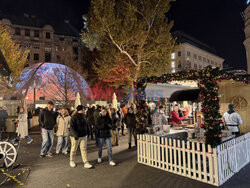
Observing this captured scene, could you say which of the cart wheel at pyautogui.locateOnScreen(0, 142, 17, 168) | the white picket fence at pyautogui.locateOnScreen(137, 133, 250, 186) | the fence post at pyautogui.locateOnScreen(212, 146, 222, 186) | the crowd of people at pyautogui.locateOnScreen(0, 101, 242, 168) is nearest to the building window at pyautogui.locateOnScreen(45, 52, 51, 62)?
the crowd of people at pyautogui.locateOnScreen(0, 101, 242, 168)

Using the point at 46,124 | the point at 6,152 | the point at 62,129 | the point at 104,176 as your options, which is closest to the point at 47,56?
the point at 62,129

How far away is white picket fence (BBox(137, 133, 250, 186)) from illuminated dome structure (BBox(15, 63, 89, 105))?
15478 millimetres

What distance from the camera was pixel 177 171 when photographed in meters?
5.28

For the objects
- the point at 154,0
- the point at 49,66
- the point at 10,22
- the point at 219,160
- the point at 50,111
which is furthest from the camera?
the point at 10,22

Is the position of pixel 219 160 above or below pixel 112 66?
below

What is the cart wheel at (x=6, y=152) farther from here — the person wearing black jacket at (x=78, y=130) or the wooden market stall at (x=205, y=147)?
the wooden market stall at (x=205, y=147)

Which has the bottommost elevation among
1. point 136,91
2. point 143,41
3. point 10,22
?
point 136,91

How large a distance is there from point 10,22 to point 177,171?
45.2 metres

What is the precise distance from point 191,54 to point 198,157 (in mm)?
54421

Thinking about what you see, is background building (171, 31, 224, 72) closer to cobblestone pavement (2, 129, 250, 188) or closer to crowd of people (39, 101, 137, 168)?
crowd of people (39, 101, 137, 168)

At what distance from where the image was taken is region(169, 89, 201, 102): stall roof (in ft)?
42.4

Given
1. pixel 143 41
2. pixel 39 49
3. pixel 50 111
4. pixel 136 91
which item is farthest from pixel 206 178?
pixel 39 49

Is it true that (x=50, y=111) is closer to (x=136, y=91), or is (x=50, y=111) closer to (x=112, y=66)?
(x=136, y=91)

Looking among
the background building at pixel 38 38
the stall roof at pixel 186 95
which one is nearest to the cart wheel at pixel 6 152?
the stall roof at pixel 186 95
